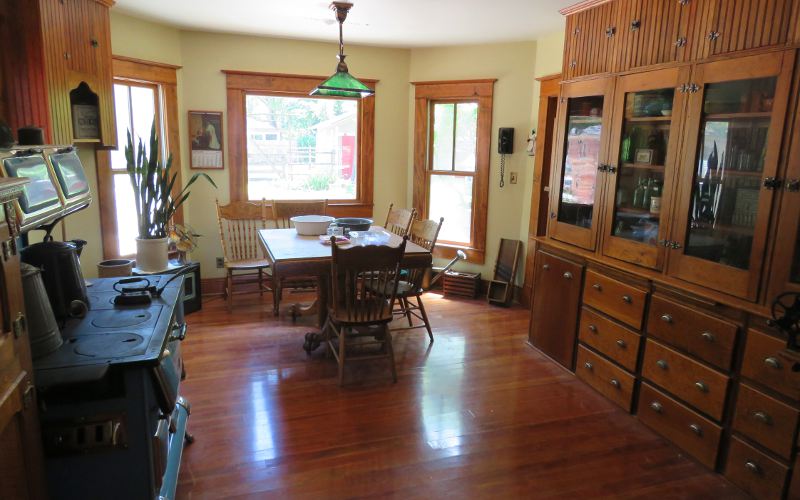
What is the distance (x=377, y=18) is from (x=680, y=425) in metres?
3.49

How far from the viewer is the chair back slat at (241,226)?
4.86m

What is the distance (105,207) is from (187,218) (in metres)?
0.93

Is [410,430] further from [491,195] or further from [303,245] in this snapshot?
[491,195]

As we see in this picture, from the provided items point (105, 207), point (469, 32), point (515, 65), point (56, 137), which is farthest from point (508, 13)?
point (105, 207)

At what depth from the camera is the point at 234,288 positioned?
17.0 ft

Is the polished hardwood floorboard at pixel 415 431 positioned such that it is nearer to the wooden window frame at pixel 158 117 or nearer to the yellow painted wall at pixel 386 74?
the wooden window frame at pixel 158 117

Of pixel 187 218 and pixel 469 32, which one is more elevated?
pixel 469 32

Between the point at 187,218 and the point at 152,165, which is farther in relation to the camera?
the point at 187,218

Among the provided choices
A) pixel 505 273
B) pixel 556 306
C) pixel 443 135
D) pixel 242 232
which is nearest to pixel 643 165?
pixel 556 306

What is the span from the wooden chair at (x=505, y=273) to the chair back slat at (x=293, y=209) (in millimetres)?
1805

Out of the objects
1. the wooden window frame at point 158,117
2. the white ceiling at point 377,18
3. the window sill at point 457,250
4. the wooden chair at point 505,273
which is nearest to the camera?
the white ceiling at point 377,18

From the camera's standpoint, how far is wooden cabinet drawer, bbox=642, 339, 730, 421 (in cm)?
238

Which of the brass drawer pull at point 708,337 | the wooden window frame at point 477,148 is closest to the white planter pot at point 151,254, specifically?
the wooden window frame at point 477,148

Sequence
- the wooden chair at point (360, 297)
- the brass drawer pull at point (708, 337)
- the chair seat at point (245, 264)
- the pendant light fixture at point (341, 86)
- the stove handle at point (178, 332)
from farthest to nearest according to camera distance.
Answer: the chair seat at point (245, 264)
the pendant light fixture at point (341, 86)
the wooden chair at point (360, 297)
the brass drawer pull at point (708, 337)
the stove handle at point (178, 332)
